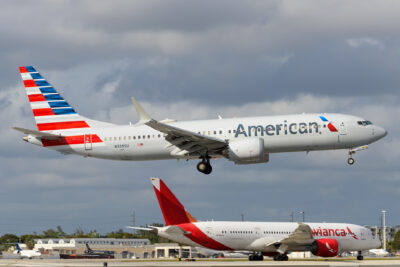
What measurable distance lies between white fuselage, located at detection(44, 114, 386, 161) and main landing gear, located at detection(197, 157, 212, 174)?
1622 millimetres

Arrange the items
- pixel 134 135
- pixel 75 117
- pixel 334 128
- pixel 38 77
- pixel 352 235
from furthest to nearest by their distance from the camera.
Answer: pixel 352 235 < pixel 38 77 < pixel 75 117 < pixel 134 135 < pixel 334 128

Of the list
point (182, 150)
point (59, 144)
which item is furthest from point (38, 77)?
point (182, 150)

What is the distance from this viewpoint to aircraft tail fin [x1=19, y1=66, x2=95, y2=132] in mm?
76375

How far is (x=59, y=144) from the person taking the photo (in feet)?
238

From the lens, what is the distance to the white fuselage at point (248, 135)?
218ft

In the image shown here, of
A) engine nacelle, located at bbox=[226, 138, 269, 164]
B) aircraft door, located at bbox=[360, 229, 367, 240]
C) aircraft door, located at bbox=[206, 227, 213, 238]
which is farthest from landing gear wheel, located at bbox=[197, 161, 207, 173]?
aircraft door, located at bbox=[360, 229, 367, 240]

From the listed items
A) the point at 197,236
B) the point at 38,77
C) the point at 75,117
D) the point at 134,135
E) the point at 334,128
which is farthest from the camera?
the point at 197,236

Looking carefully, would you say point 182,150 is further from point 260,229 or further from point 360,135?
point 260,229

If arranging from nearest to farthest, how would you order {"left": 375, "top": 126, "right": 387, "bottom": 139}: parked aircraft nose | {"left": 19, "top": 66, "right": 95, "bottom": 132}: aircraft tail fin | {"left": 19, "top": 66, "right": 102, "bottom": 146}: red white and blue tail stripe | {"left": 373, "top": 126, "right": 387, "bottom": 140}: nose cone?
{"left": 373, "top": 126, "right": 387, "bottom": 140}: nose cone → {"left": 375, "top": 126, "right": 387, "bottom": 139}: parked aircraft nose → {"left": 19, "top": 66, "right": 102, "bottom": 146}: red white and blue tail stripe → {"left": 19, "top": 66, "right": 95, "bottom": 132}: aircraft tail fin

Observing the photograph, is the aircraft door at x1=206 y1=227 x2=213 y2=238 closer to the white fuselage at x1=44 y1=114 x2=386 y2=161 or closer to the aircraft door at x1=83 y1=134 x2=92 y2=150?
the white fuselage at x1=44 y1=114 x2=386 y2=161

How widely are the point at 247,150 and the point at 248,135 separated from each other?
1.95 m

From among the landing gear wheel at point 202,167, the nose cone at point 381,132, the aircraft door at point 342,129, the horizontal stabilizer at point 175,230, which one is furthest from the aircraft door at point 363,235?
the landing gear wheel at point 202,167

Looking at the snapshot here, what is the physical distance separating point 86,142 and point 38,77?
14405mm

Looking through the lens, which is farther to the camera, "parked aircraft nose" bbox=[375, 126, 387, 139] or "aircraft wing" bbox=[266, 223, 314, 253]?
"aircraft wing" bbox=[266, 223, 314, 253]
